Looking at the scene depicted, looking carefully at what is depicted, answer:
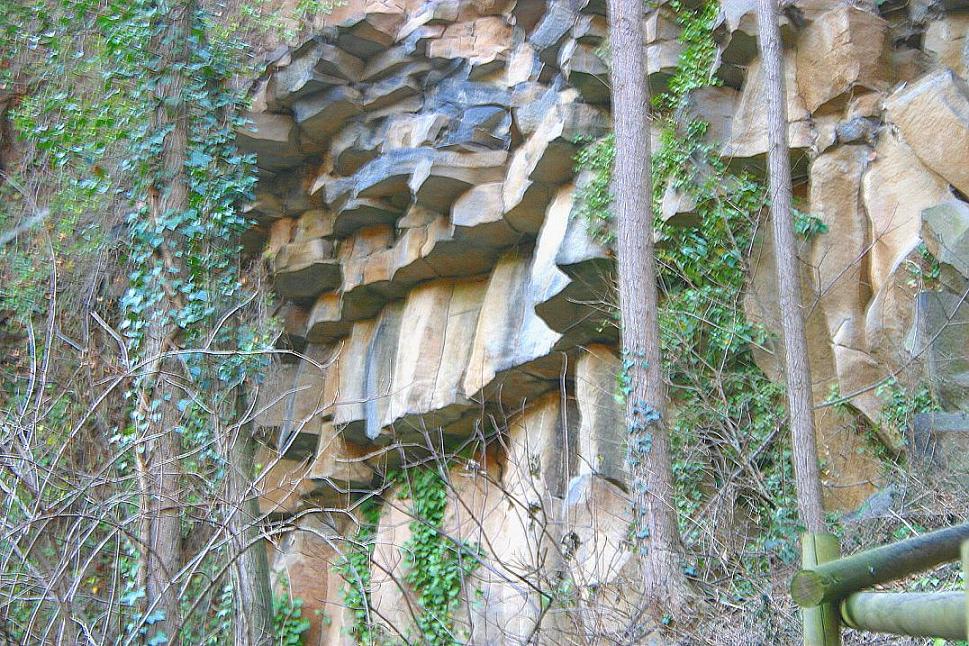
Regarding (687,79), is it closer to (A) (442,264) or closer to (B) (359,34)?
(A) (442,264)

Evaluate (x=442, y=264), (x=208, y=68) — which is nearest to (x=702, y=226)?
(x=442, y=264)

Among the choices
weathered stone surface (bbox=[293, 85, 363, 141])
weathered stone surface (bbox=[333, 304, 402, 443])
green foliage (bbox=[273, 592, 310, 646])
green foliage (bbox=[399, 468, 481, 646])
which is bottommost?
green foliage (bbox=[273, 592, 310, 646])

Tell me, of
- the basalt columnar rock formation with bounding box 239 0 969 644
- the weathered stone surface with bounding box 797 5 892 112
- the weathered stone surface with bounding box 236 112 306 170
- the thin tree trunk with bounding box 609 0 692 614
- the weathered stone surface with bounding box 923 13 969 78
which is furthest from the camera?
the weathered stone surface with bounding box 236 112 306 170

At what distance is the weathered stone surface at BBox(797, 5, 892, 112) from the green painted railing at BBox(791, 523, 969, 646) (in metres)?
8.85

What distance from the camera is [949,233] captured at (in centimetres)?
832

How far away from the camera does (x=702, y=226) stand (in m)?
9.86

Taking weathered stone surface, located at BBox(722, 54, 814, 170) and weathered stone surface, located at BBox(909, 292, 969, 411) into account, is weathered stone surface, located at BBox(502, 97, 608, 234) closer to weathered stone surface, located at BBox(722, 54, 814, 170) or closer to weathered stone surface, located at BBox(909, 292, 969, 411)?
weathered stone surface, located at BBox(722, 54, 814, 170)

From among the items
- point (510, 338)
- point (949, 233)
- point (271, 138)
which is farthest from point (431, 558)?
point (949, 233)

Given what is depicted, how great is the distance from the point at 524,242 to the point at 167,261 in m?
5.17

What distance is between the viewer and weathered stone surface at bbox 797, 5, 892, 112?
9.75 m

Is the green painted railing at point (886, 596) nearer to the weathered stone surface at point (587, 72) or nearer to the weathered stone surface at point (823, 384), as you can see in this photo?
the weathered stone surface at point (823, 384)

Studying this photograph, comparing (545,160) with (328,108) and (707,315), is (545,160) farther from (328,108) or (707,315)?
(328,108)

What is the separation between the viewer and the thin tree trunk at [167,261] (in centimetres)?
739

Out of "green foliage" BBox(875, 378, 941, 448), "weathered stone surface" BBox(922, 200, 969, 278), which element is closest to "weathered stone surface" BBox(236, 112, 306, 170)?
"weathered stone surface" BBox(922, 200, 969, 278)
